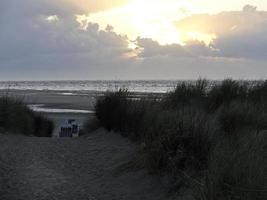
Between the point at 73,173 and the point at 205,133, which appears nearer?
the point at 205,133

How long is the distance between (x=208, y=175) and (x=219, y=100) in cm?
887

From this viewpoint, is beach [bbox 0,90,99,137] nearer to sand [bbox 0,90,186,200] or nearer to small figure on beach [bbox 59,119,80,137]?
small figure on beach [bbox 59,119,80,137]

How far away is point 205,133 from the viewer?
10.4 meters

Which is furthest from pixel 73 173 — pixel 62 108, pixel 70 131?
pixel 62 108

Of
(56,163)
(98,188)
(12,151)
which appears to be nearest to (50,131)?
(12,151)

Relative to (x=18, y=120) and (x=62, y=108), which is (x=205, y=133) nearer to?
(x=18, y=120)

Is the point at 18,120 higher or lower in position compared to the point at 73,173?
higher

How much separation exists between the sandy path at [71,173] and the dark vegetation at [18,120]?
3.48 m

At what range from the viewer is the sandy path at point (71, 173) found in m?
10.1

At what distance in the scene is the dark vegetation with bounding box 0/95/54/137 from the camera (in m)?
21.5

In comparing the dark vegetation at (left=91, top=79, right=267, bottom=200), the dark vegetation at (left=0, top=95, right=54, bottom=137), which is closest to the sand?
the dark vegetation at (left=91, top=79, right=267, bottom=200)

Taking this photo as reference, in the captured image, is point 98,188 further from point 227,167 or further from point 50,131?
point 50,131

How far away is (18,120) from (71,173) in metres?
10.7

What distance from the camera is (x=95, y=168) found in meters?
13.1
